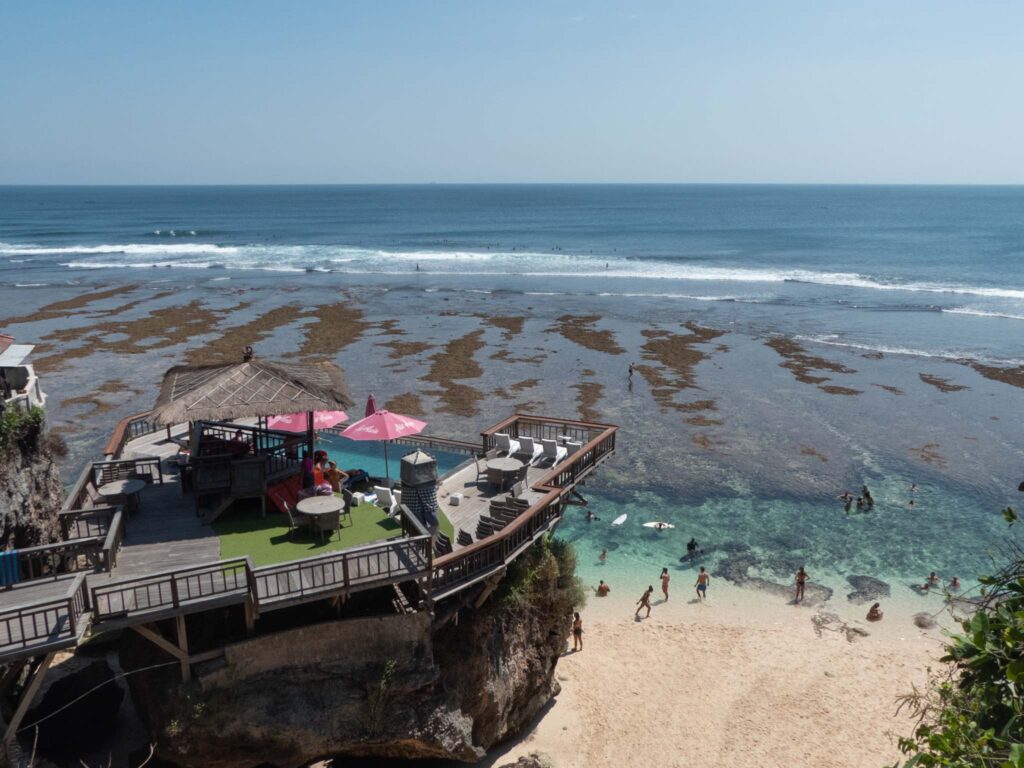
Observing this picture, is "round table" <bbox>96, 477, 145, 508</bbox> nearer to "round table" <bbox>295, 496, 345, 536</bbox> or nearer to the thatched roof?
the thatched roof

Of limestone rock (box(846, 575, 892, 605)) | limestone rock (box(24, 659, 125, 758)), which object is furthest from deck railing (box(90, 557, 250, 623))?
limestone rock (box(846, 575, 892, 605))

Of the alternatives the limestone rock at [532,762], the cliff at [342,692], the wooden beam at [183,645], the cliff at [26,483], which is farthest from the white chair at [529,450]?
the cliff at [26,483]

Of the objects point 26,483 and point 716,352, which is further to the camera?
point 716,352

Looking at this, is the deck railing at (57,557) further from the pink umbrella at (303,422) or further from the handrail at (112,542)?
the pink umbrella at (303,422)

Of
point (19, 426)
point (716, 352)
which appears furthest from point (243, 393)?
point (716, 352)

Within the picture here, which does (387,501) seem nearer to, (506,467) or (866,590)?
(506,467)
